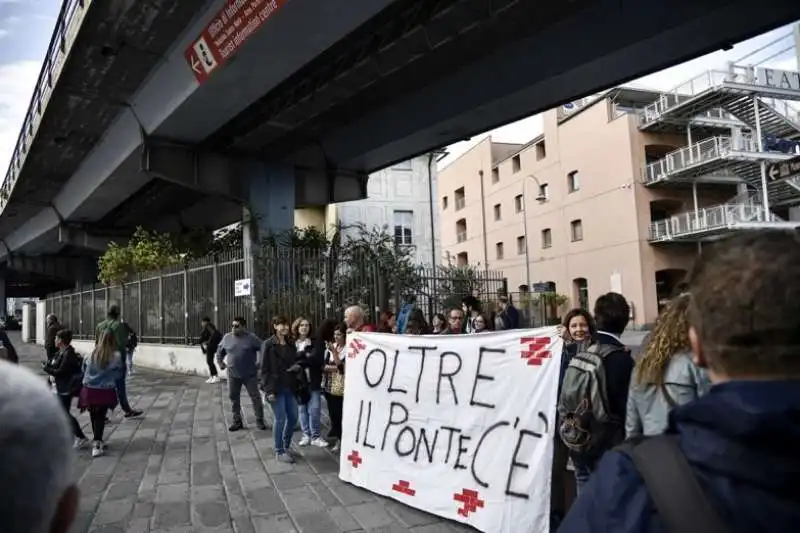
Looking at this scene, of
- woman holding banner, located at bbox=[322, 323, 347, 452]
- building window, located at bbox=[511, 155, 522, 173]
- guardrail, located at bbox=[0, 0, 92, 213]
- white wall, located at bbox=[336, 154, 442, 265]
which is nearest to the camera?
woman holding banner, located at bbox=[322, 323, 347, 452]

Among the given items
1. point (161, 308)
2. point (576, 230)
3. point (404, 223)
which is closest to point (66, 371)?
point (161, 308)

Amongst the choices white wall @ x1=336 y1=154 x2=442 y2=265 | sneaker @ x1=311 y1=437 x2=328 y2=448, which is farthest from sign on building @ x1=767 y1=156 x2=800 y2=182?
white wall @ x1=336 y1=154 x2=442 y2=265

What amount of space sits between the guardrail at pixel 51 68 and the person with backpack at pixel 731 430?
1147 cm

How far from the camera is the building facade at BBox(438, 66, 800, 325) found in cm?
3117

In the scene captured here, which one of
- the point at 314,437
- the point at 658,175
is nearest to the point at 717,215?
the point at 658,175

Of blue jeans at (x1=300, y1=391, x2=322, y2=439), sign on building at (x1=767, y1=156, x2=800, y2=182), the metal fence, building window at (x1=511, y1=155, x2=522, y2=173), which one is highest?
building window at (x1=511, y1=155, x2=522, y2=173)

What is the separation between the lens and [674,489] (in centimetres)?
118

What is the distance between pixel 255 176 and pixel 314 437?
11607mm

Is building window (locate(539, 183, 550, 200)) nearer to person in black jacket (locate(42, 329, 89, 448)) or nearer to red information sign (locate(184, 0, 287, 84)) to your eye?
red information sign (locate(184, 0, 287, 84))

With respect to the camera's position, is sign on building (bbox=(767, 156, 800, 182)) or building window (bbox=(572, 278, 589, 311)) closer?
sign on building (bbox=(767, 156, 800, 182))

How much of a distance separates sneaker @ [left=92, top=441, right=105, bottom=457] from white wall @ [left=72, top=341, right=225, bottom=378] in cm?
632

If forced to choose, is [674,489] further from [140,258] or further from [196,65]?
[140,258]

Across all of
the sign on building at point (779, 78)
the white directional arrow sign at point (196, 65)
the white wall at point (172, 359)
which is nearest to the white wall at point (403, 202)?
the white wall at point (172, 359)

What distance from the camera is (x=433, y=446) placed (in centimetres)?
497
